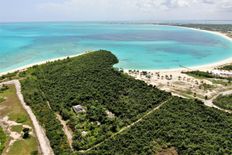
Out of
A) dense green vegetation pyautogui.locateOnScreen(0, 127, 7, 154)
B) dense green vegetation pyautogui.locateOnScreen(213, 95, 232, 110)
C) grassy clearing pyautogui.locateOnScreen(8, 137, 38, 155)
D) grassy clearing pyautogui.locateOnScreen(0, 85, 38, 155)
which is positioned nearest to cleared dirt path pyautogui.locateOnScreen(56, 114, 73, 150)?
grassy clearing pyautogui.locateOnScreen(0, 85, 38, 155)

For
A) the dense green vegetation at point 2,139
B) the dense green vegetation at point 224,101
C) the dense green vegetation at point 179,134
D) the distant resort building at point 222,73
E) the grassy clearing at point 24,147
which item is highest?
→ the distant resort building at point 222,73

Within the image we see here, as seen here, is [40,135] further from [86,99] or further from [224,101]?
[224,101]

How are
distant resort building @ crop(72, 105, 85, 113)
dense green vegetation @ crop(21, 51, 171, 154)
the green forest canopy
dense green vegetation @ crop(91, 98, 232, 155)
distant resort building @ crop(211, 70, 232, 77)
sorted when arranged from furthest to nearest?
distant resort building @ crop(211, 70, 232, 77) < distant resort building @ crop(72, 105, 85, 113) < dense green vegetation @ crop(21, 51, 171, 154) < the green forest canopy < dense green vegetation @ crop(91, 98, 232, 155)

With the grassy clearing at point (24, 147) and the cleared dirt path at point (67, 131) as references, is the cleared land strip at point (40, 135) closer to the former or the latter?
the grassy clearing at point (24, 147)

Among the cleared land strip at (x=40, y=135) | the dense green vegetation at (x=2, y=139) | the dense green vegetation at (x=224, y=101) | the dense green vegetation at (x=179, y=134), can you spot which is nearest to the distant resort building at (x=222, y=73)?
the dense green vegetation at (x=224, y=101)

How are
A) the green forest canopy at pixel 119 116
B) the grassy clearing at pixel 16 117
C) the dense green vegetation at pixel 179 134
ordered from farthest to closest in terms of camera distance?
the green forest canopy at pixel 119 116
the grassy clearing at pixel 16 117
the dense green vegetation at pixel 179 134

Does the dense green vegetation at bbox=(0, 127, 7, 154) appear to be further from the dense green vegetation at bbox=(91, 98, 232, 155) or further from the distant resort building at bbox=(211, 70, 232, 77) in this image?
the distant resort building at bbox=(211, 70, 232, 77)
